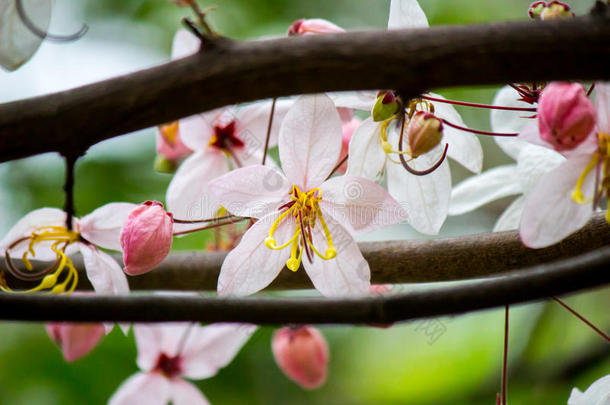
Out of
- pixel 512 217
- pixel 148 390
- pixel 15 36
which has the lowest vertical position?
pixel 148 390

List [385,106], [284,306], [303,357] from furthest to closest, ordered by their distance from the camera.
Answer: [303,357]
[385,106]
[284,306]

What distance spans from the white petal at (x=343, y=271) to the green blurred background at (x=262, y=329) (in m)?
0.91

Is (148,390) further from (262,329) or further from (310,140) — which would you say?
(262,329)

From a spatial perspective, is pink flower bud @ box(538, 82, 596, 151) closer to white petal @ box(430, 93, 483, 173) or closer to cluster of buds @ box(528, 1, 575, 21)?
cluster of buds @ box(528, 1, 575, 21)

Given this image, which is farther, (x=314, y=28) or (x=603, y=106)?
(x=314, y=28)

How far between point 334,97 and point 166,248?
22 cm

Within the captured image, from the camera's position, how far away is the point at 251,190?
68 centimetres

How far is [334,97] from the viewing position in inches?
28.2

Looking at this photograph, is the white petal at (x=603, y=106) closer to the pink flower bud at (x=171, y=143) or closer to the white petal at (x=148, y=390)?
the pink flower bud at (x=171, y=143)

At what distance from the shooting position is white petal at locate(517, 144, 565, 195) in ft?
2.66

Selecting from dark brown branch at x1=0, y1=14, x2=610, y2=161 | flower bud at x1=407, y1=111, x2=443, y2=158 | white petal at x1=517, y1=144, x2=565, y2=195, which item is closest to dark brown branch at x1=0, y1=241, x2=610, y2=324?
dark brown branch at x1=0, y1=14, x2=610, y2=161

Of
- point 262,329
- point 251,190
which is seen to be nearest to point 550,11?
point 251,190

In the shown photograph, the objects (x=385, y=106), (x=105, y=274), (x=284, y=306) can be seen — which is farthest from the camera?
(x=105, y=274)

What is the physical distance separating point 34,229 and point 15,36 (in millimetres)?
251
